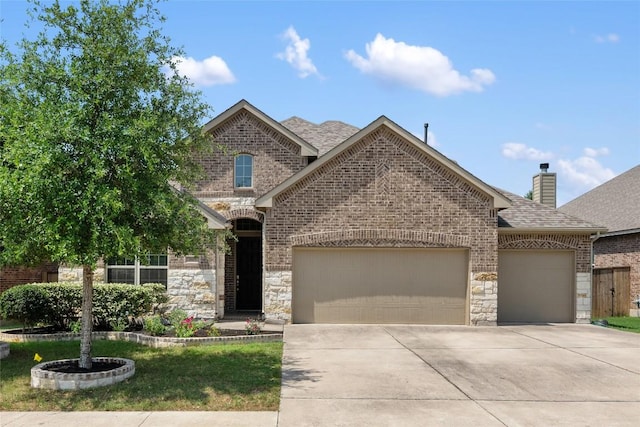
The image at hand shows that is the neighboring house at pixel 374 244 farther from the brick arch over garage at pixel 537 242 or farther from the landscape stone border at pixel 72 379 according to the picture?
the landscape stone border at pixel 72 379

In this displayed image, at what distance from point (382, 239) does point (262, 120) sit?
224 inches

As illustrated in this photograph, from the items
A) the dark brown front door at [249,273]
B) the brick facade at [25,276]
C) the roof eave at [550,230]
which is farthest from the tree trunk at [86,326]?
the roof eave at [550,230]

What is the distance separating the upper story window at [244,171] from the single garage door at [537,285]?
8.34 metres

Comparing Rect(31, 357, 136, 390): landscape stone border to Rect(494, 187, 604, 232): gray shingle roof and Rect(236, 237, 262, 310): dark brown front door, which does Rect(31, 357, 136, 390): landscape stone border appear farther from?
Rect(494, 187, 604, 232): gray shingle roof

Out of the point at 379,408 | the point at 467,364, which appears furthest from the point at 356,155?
the point at 379,408

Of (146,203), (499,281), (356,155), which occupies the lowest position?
(499,281)

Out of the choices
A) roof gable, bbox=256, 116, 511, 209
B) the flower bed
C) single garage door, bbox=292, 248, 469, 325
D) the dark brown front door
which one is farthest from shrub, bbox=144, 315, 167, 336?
the dark brown front door

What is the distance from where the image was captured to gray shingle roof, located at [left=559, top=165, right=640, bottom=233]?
24456 millimetres

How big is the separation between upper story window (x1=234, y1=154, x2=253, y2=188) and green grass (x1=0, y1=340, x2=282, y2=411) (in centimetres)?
742

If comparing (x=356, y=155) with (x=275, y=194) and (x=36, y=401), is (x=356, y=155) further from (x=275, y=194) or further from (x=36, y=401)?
(x=36, y=401)

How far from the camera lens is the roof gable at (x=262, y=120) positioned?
60.6ft

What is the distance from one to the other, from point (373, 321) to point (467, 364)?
19.7 feet

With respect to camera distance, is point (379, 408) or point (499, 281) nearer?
point (379, 408)

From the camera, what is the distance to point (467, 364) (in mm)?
10664
